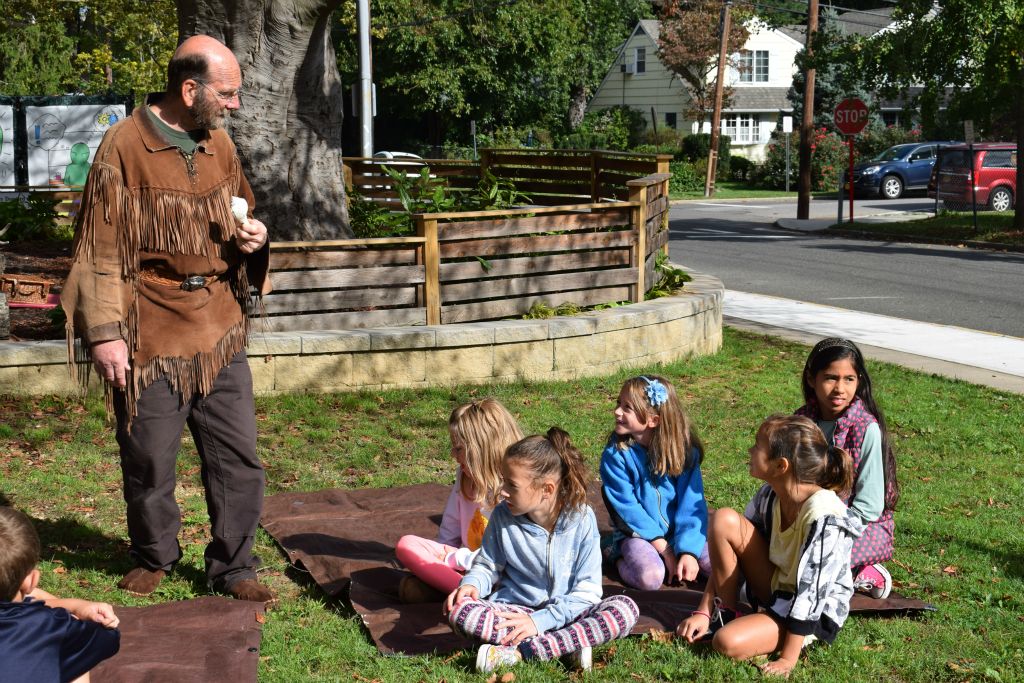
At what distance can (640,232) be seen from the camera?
9703 mm

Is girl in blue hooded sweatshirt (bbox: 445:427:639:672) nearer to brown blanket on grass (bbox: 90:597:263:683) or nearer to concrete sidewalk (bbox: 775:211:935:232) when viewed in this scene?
brown blanket on grass (bbox: 90:597:263:683)

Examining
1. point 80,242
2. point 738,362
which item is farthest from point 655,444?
point 738,362

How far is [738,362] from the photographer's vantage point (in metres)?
9.71

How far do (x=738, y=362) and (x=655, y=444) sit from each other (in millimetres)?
4926

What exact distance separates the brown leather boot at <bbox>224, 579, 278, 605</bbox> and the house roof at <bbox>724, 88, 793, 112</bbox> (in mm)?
54306

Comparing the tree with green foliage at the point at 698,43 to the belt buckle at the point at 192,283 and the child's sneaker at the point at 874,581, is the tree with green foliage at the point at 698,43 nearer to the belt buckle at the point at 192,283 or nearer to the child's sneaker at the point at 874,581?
the child's sneaker at the point at 874,581

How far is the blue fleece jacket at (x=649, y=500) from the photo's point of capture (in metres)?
4.99

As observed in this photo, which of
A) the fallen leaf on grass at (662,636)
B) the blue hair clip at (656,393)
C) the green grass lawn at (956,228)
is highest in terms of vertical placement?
the blue hair clip at (656,393)

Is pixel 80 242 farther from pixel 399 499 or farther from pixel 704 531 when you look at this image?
pixel 704 531

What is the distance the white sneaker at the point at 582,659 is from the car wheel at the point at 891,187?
34667 millimetres

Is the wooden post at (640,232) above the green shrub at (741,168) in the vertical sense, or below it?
below

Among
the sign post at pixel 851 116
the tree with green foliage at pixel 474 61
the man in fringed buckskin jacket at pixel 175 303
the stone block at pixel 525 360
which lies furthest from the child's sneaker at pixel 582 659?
the tree with green foliage at pixel 474 61

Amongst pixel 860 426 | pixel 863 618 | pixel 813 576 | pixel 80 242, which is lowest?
pixel 863 618

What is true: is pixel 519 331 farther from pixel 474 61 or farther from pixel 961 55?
pixel 474 61
